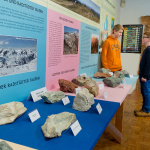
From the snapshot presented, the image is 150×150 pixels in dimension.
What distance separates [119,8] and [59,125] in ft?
18.3

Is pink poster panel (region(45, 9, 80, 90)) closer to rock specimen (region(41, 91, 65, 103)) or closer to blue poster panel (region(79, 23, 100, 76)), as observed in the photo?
blue poster panel (region(79, 23, 100, 76))

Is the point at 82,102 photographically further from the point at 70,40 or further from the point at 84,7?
the point at 84,7

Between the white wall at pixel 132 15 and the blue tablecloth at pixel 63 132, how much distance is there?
4.77 m

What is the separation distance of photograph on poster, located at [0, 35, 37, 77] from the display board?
15.4 feet

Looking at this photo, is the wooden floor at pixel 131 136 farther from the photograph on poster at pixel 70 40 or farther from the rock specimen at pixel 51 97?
the photograph on poster at pixel 70 40

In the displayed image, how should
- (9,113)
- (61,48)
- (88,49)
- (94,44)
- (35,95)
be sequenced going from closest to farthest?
(9,113) < (35,95) < (61,48) < (88,49) < (94,44)

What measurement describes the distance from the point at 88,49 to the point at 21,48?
6.64 ft

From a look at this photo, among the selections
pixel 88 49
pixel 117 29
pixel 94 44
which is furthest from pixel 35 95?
pixel 117 29

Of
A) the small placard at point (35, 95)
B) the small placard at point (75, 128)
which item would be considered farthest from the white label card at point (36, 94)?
the small placard at point (75, 128)

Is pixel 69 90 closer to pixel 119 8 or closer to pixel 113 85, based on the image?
pixel 113 85

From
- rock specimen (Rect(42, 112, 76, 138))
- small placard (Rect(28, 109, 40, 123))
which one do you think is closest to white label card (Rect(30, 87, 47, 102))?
small placard (Rect(28, 109, 40, 123))

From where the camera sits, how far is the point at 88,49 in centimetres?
371

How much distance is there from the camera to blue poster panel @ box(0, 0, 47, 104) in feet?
5.59

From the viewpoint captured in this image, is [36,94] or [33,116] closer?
[33,116]
